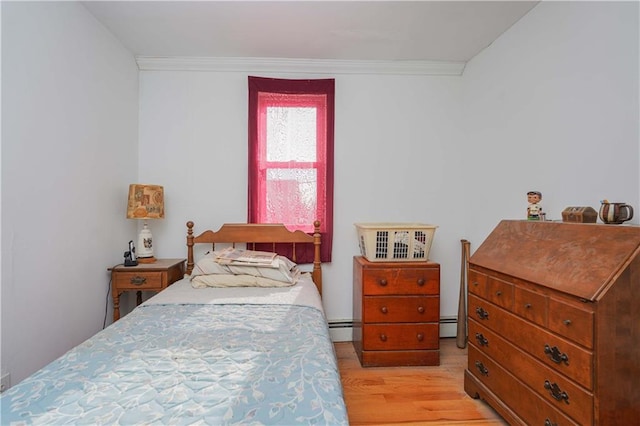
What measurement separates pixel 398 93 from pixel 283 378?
8.73ft

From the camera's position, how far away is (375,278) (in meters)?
2.55

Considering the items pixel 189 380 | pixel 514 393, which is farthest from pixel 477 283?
pixel 189 380

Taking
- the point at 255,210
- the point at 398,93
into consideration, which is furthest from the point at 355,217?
the point at 398,93

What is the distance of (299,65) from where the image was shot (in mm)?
3008

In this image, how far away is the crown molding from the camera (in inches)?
116

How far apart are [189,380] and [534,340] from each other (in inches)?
57.7

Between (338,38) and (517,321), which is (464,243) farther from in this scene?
(338,38)

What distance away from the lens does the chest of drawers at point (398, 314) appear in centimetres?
255

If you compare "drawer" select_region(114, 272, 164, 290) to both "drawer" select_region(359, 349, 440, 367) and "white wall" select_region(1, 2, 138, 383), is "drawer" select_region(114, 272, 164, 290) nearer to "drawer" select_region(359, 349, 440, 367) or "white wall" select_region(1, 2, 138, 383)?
"white wall" select_region(1, 2, 138, 383)

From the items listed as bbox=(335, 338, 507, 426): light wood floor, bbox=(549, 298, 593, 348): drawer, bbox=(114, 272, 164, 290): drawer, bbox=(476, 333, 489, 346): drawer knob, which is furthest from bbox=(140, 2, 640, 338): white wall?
bbox=(549, 298, 593, 348): drawer

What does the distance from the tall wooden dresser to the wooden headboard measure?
1.28 m

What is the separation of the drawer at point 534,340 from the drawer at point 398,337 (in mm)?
505

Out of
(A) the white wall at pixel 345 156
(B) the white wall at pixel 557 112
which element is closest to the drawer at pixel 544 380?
(B) the white wall at pixel 557 112

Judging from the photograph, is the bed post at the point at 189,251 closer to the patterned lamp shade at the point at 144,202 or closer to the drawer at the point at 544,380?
the patterned lamp shade at the point at 144,202
